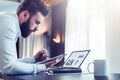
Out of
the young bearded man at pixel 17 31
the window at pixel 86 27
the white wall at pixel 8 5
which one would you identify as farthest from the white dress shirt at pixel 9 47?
the white wall at pixel 8 5

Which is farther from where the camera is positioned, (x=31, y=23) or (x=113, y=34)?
(x=113, y=34)

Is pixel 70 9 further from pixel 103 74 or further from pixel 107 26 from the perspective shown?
pixel 103 74

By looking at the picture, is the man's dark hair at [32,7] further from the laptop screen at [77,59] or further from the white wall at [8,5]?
the white wall at [8,5]

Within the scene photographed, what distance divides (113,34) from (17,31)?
7.23ft

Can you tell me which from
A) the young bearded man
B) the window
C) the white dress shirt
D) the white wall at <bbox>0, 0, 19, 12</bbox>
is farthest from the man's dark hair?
the white wall at <bbox>0, 0, 19, 12</bbox>

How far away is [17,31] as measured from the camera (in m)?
1.33

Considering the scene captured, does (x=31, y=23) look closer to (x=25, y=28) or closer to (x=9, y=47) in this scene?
(x=25, y=28)

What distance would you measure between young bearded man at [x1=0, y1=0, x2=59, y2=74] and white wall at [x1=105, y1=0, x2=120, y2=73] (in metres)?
1.82

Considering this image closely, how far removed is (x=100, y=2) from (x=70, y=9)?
911 millimetres

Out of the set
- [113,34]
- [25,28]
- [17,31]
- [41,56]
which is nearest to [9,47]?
[17,31]

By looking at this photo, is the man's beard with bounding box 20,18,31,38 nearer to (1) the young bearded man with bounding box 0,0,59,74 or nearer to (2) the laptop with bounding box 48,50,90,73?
(1) the young bearded man with bounding box 0,0,59,74

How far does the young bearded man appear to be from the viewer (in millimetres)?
1218

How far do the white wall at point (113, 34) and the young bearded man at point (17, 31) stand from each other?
5.96 ft

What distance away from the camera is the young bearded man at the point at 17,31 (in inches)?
47.9
